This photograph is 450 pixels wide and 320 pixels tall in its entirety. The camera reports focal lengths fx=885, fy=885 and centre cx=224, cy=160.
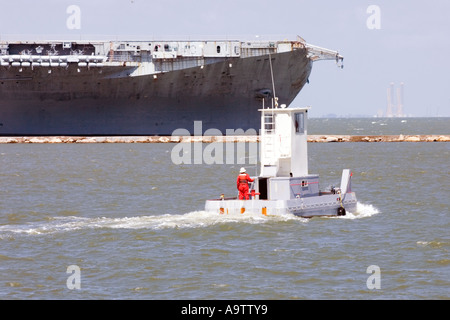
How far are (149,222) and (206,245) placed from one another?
3997mm

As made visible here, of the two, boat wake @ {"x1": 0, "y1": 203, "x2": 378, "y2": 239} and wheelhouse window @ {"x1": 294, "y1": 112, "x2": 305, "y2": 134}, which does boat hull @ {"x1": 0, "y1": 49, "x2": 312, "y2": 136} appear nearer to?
wheelhouse window @ {"x1": 294, "y1": 112, "x2": 305, "y2": 134}

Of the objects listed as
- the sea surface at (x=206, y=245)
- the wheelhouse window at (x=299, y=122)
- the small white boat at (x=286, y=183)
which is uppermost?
the wheelhouse window at (x=299, y=122)

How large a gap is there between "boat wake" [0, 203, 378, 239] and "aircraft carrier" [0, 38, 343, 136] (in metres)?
42.0

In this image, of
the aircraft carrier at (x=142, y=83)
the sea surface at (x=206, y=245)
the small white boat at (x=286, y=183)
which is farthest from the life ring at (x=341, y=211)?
the aircraft carrier at (x=142, y=83)

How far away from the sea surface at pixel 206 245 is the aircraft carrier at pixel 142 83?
30.3 metres

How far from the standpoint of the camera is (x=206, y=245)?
21.5 meters

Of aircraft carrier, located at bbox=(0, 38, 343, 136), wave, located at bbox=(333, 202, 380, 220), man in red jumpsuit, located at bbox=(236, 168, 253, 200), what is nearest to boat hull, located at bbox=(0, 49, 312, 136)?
aircraft carrier, located at bbox=(0, 38, 343, 136)

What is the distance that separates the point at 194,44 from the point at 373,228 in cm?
4548

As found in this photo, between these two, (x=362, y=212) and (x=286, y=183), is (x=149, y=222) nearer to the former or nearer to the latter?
(x=286, y=183)

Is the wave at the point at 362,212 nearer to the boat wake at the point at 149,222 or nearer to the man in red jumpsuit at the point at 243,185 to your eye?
the boat wake at the point at 149,222

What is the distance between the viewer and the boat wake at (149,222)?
952 inches

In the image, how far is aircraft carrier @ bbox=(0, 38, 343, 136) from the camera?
223 ft

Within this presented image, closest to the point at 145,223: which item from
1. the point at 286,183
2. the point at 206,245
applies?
the point at 206,245

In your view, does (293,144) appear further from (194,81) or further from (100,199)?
(194,81)
